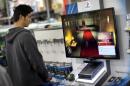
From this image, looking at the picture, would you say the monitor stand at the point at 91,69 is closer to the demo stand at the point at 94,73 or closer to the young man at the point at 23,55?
the demo stand at the point at 94,73

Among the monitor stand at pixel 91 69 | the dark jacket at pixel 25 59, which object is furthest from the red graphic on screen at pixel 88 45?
the dark jacket at pixel 25 59

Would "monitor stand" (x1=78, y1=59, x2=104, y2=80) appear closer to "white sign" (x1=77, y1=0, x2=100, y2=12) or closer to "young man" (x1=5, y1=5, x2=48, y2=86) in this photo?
"young man" (x1=5, y1=5, x2=48, y2=86)

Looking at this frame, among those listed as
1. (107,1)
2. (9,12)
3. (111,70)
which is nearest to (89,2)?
(107,1)

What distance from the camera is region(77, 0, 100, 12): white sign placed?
2.64 metres

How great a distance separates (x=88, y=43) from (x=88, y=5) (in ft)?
1.26

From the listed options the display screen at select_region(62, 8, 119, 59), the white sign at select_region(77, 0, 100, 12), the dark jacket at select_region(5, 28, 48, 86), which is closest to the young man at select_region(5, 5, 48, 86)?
the dark jacket at select_region(5, 28, 48, 86)

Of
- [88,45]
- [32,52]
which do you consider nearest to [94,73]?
[88,45]

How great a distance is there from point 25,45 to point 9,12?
6.90 ft

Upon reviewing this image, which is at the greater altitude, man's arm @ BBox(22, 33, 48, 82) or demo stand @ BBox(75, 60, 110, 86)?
man's arm @ BBox(22, 33, 48, 82)

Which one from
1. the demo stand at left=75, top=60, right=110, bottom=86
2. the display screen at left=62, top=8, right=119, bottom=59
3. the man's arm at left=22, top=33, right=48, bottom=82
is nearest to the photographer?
the display screen at left=62, top=8, right=119, bottom=59

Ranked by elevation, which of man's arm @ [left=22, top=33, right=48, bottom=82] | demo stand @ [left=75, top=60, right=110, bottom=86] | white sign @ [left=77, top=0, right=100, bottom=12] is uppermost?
white sign @ [left=77, top=0, right=100, bottom=12]

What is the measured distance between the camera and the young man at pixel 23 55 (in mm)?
2697

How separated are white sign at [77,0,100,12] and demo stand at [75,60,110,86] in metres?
0.53

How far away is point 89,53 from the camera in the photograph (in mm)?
2680
